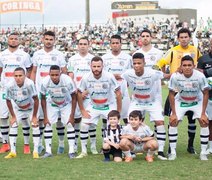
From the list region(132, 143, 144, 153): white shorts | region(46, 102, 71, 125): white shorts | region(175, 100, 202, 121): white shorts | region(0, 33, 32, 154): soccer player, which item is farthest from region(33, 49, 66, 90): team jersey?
region(175, 100, 202, 121): white shorts

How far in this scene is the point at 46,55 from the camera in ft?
31.7

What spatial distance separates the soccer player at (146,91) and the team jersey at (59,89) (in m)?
0.99

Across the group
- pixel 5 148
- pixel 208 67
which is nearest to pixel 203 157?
pixel 208 67

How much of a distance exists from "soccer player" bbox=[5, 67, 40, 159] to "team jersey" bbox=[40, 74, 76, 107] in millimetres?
222

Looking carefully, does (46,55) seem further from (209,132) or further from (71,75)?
(209,132)

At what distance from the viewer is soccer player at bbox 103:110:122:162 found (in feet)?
27.5

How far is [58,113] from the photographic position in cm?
903

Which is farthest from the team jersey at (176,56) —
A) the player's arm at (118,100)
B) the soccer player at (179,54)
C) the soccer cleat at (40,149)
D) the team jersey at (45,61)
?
the soccer cleat at (40,149)

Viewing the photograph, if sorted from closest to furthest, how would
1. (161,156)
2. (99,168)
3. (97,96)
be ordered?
(99,168), (161,156), (97,96)

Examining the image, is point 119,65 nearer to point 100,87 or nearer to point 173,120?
point 100,87

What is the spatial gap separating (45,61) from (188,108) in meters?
2.88

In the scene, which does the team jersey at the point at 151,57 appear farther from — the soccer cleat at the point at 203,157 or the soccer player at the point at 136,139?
the soccer cleat at the point at 203,157

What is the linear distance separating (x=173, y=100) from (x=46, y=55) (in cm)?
268

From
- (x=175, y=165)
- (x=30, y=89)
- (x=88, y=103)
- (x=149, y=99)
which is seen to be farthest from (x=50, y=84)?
(x=175, y=165)
